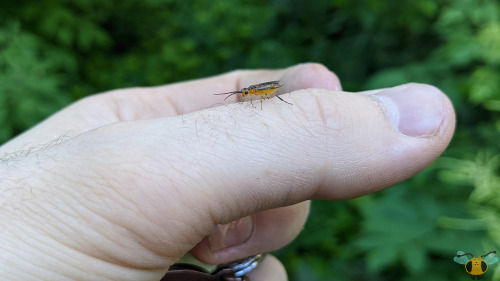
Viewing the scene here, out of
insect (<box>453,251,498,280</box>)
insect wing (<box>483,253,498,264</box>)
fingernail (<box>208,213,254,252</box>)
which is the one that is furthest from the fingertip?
insect wing (<box>483,253,498,264</box>)

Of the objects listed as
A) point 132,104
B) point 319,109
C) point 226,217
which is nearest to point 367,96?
point 319,109

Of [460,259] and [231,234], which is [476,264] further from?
[231,234]

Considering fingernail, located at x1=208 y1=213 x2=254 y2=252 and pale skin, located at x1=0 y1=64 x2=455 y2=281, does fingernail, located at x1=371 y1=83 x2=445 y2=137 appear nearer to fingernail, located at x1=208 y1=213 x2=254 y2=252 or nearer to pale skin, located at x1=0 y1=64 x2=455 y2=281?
pale skin, located at x1=0 y1=64 x2=455 y2=281

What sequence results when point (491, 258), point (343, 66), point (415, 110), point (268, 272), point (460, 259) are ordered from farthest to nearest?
point (343, 66) → point (491, 258) → point (460, 259) → point (268, 272) → point (415, 110)

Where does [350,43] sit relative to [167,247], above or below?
below

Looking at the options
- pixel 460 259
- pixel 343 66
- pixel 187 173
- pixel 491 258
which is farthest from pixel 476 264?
pixel 343 66

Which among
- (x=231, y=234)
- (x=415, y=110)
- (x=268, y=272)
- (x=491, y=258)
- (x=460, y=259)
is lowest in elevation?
(x=491, y=258)

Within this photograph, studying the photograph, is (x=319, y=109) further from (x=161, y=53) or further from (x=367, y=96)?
(x=161, y=53)
